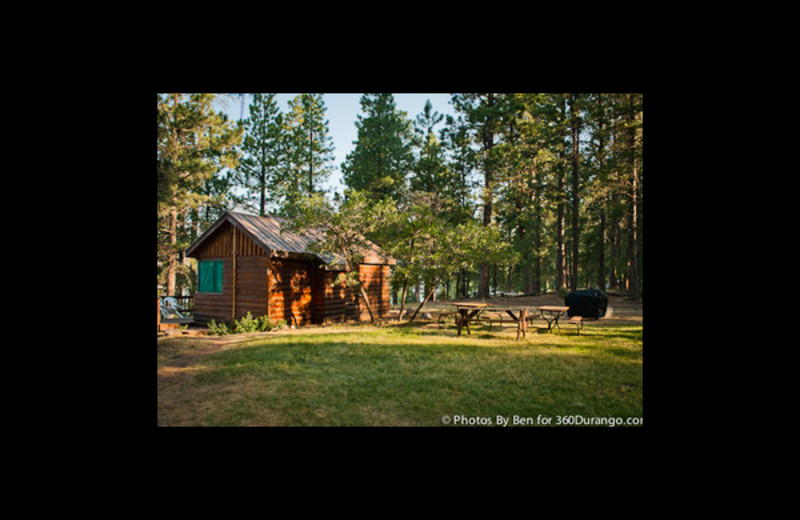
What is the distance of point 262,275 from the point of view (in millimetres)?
10328

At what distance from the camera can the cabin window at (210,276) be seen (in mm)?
11266

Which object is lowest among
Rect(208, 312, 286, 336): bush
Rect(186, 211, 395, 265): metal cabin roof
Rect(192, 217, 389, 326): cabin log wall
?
Rect(208, 312, 286, 336): bush

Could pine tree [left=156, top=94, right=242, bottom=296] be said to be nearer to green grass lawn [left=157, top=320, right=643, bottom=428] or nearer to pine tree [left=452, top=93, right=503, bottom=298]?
green grass lawn [left=157, top=320, right=643, bottom=428]

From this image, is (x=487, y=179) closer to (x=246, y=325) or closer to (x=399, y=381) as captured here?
(x=246, y=325)

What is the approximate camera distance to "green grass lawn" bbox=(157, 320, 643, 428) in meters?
3.77

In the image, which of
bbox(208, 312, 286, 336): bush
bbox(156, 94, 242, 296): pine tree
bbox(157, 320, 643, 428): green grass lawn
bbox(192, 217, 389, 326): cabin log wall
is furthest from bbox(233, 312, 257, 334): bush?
bbox(156, 94, 242, 296): pine tree

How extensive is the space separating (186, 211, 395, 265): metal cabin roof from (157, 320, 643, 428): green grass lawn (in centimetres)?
340

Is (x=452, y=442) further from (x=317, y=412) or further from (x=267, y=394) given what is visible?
(x=267, y=394)

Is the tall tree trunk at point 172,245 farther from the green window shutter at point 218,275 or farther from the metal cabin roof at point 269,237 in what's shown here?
the green window shutter at point 218,275

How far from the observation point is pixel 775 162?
243 centimetres

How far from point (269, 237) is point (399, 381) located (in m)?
7.52

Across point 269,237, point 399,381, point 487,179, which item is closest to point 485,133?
point 487,179
